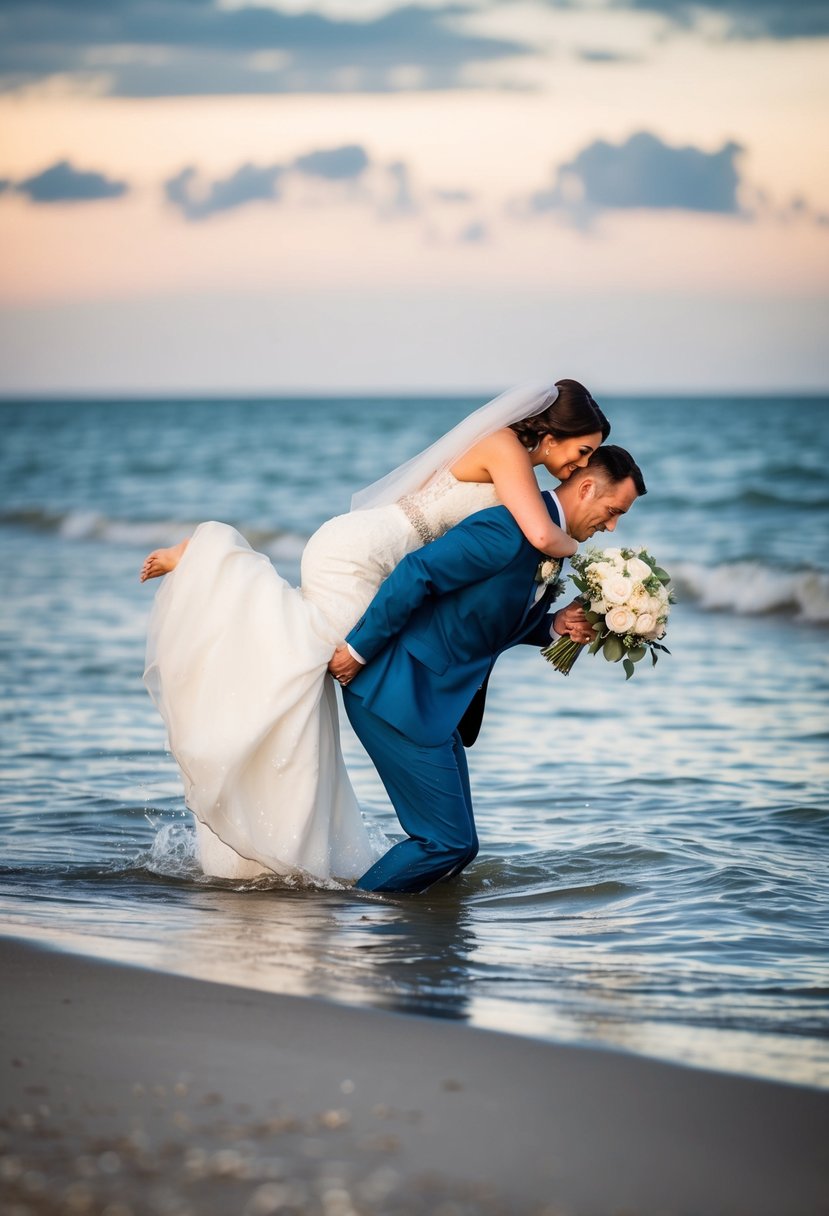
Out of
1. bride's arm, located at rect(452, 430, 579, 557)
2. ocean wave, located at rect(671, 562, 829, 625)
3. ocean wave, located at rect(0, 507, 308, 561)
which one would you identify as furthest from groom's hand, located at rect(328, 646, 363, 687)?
ocean wave, located at rect(0, 507, 308, 561)

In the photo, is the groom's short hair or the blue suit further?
the groom's short hair

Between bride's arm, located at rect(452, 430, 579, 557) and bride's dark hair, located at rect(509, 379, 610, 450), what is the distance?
3.4 inches

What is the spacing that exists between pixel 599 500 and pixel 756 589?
36.9 feet

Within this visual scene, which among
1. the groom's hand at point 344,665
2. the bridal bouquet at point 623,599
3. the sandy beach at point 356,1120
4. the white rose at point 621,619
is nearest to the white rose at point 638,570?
the bridal bouquet at point 623,599

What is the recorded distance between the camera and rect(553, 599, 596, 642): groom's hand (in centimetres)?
564

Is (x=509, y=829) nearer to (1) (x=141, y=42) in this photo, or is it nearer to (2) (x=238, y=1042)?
(2) (x=238, y=1042)

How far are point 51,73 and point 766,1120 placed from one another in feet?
108

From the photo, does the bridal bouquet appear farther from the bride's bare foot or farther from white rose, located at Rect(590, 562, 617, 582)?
the bride's bare foot

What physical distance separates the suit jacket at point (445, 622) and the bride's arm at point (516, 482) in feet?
0.22

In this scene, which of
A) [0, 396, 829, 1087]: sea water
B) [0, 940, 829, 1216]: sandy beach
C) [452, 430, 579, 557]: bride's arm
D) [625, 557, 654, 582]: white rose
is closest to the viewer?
[0, 940, 829, 1216]: sandy beach

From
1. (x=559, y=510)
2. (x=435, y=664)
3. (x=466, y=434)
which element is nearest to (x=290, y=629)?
(x=435, y=664)

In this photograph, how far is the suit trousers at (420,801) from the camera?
211 inches

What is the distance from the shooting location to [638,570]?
5.48 meters

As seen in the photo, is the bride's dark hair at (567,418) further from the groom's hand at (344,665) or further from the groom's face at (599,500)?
the groom's hand at (344,665)
